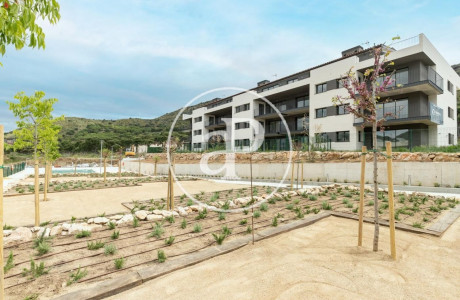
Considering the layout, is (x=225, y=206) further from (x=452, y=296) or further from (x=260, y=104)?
(x=260, y=104)

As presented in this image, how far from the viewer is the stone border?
9.27ft

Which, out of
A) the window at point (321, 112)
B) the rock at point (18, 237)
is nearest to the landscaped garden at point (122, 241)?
the rock at point (18, 237)

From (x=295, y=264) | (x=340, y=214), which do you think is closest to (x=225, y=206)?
(x=340, y=214)

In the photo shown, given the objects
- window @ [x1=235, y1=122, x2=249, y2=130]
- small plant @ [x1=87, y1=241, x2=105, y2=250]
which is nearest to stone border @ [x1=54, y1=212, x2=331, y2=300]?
small plant @ [x1=87, y1=241, x2=105, y2=250]

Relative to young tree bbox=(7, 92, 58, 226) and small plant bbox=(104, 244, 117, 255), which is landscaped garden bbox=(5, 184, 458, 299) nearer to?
small plant bbox=(104, 244, 117, 255)

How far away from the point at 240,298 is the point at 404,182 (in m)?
17.1

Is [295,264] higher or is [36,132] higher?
[36,132]

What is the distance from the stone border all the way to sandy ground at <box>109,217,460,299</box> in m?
0.09

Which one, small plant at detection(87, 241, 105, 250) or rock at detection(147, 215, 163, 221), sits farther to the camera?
rock at detection(147, 215, 163, 221)

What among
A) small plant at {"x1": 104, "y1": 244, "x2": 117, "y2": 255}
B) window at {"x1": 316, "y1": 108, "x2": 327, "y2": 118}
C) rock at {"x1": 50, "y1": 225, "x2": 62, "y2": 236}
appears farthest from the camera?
window at {"x1": 316, "y1": 108, "x2": 327, "y2": 118}

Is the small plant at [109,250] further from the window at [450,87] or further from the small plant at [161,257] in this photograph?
the window at [450,87]

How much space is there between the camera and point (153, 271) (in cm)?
341

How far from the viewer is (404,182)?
15422 millimetres

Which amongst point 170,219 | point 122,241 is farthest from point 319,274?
point 170,219
